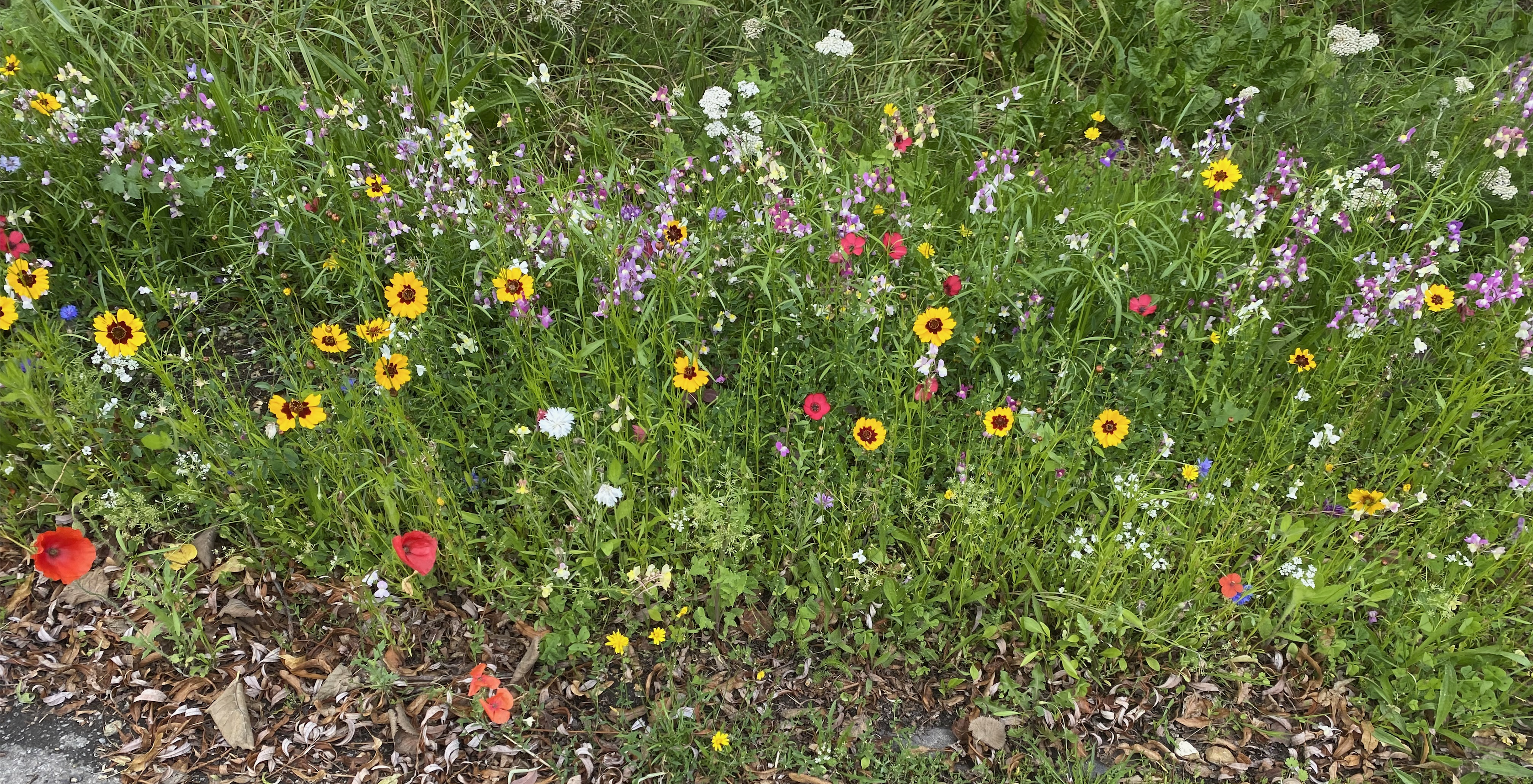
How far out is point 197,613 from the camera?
89.1 inches

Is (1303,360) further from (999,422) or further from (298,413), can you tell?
(298,413)

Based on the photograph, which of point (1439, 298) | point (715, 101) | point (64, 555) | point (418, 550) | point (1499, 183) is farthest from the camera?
point (1499, 183)

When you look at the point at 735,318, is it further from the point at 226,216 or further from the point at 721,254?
the point at 226,216

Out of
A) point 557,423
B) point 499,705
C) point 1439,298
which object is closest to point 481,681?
point 499,705

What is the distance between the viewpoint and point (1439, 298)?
2.66m

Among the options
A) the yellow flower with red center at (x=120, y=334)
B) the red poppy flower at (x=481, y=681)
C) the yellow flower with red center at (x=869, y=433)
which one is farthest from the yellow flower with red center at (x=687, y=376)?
the yellow flower with red center at (x=120, y=334)

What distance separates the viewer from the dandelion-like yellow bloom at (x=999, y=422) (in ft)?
7.28

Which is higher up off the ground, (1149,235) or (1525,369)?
(1149,235)

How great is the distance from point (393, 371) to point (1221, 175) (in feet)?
8.47

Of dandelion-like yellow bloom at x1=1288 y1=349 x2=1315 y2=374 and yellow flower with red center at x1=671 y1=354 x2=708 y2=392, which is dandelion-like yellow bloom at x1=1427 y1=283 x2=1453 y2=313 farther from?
yellow flower with red center at x1=671 y1=354 x2=708 y2=392

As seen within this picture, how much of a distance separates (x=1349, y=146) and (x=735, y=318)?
8.42ft

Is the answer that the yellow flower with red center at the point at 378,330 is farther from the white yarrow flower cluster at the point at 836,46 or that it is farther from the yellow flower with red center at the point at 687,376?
the white yarrow flower cluster at the point at 836,46

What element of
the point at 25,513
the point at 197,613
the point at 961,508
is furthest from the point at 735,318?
the point at 25,513

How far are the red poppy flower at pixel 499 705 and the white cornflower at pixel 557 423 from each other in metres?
0.59
